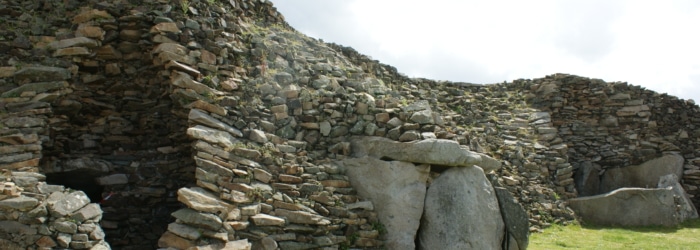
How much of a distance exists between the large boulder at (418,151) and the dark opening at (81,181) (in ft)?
16.4

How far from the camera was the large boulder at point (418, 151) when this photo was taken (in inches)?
406

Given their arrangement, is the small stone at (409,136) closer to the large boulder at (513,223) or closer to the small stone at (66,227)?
the large boulder at (513,223)

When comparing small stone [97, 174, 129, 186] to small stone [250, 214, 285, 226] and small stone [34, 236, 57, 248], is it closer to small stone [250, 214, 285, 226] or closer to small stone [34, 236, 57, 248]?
small stone [34, 236, 57, 248]

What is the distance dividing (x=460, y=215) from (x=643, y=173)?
37.4 ft

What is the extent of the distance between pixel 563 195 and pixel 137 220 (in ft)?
39.5

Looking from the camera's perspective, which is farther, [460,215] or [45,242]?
[460,215]

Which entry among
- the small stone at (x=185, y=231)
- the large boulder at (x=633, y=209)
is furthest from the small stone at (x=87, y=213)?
the large boulder at (x=633, y=209)

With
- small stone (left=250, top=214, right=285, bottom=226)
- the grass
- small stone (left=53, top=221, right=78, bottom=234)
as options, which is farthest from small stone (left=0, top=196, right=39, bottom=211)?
the grass

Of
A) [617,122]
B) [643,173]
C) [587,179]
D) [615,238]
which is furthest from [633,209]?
[617,122]

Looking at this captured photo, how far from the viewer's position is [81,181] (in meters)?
10.4

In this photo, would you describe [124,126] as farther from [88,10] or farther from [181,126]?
[88,10]

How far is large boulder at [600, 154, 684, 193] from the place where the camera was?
18.2m

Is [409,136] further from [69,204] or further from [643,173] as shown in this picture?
[643,173]

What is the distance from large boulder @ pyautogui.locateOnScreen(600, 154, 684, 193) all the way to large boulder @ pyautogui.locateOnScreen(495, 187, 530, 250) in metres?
9.32
